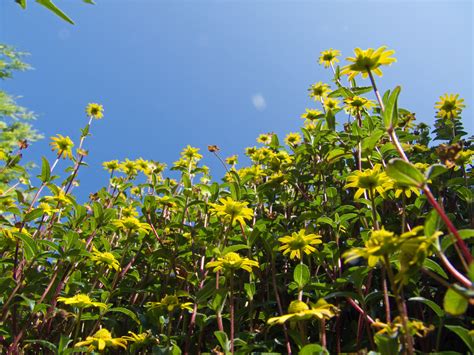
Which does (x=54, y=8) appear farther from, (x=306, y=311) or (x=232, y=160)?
(x=232, y=160)

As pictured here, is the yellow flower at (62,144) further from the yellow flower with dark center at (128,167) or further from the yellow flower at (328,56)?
the yellow flower at (328,56)

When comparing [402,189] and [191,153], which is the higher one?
[191,153]

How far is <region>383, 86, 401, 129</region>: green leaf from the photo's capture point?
1016 millimetres

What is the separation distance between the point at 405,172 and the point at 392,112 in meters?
0.27

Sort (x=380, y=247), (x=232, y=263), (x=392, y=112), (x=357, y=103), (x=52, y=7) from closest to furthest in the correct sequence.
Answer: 1. (x=52, y=7)
2. (x=380, y=247)
3. (x=392, y=112)
4. (x=232, y=263)
5. (x=357, y=103)

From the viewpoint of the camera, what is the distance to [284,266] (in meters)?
1.84

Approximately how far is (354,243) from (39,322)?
1.52 meters

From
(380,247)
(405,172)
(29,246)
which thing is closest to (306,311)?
(380,247)

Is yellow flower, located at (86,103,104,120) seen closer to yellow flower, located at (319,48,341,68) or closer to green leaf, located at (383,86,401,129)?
yellow flower, located at (319,48,341,68)

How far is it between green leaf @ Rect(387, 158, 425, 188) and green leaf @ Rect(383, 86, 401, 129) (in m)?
0.22

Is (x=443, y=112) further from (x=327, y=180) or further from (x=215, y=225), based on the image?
(x=215, y=225)

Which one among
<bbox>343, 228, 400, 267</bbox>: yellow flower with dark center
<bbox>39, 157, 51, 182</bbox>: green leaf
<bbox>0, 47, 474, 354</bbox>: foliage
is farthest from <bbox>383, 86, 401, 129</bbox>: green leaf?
<bbox>39, 157, 51, 182</bbox>: green leaf

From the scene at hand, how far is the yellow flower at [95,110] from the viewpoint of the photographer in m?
3.41

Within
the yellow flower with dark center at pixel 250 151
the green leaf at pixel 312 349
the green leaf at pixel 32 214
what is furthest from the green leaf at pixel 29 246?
the yellow flower with dark center at pixel 250 151
